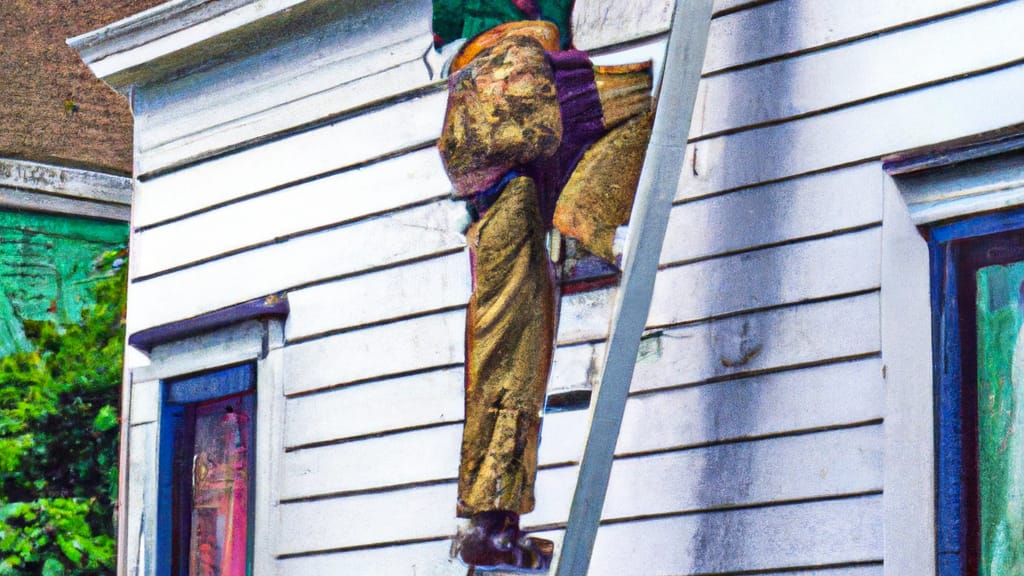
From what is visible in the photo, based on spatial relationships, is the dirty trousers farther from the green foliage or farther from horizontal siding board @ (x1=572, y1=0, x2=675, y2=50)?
the green foliage

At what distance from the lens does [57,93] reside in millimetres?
8883

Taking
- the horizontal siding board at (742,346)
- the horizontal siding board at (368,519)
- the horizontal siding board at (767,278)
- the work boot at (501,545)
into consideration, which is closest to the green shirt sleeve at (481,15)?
the horizontal siding board at (767,278)

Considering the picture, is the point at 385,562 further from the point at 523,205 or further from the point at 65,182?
the point at 65,182

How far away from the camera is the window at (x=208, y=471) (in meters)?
6.42

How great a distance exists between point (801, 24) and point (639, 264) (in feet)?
3.06

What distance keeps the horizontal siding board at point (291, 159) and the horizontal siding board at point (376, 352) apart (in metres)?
0.66

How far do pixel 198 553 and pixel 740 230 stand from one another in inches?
107

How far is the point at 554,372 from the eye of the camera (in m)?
5.20

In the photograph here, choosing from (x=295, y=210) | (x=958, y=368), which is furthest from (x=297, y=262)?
(x=958, y=368)

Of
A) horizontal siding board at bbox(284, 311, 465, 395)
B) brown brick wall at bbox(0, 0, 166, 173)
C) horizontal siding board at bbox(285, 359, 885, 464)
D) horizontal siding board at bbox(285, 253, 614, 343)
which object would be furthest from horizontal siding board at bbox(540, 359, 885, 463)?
brown brick wall at bbox(0, 0, 166, 173)

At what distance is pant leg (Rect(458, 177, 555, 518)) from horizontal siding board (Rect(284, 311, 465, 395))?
33.2 inches

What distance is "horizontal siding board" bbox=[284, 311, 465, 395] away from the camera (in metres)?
5.81

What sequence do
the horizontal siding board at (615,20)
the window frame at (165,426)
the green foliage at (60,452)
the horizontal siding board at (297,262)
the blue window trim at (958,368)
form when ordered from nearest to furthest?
1. the blue window trim at (958,368)
2. the horizontal siding board at (615,20)
3. the horizontal siding board at (297,262)
4. the window frame at (165,426)
5. the green foliage at (60,452)

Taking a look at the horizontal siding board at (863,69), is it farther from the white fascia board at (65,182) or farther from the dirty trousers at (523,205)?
the white fascia board at (65,182)
